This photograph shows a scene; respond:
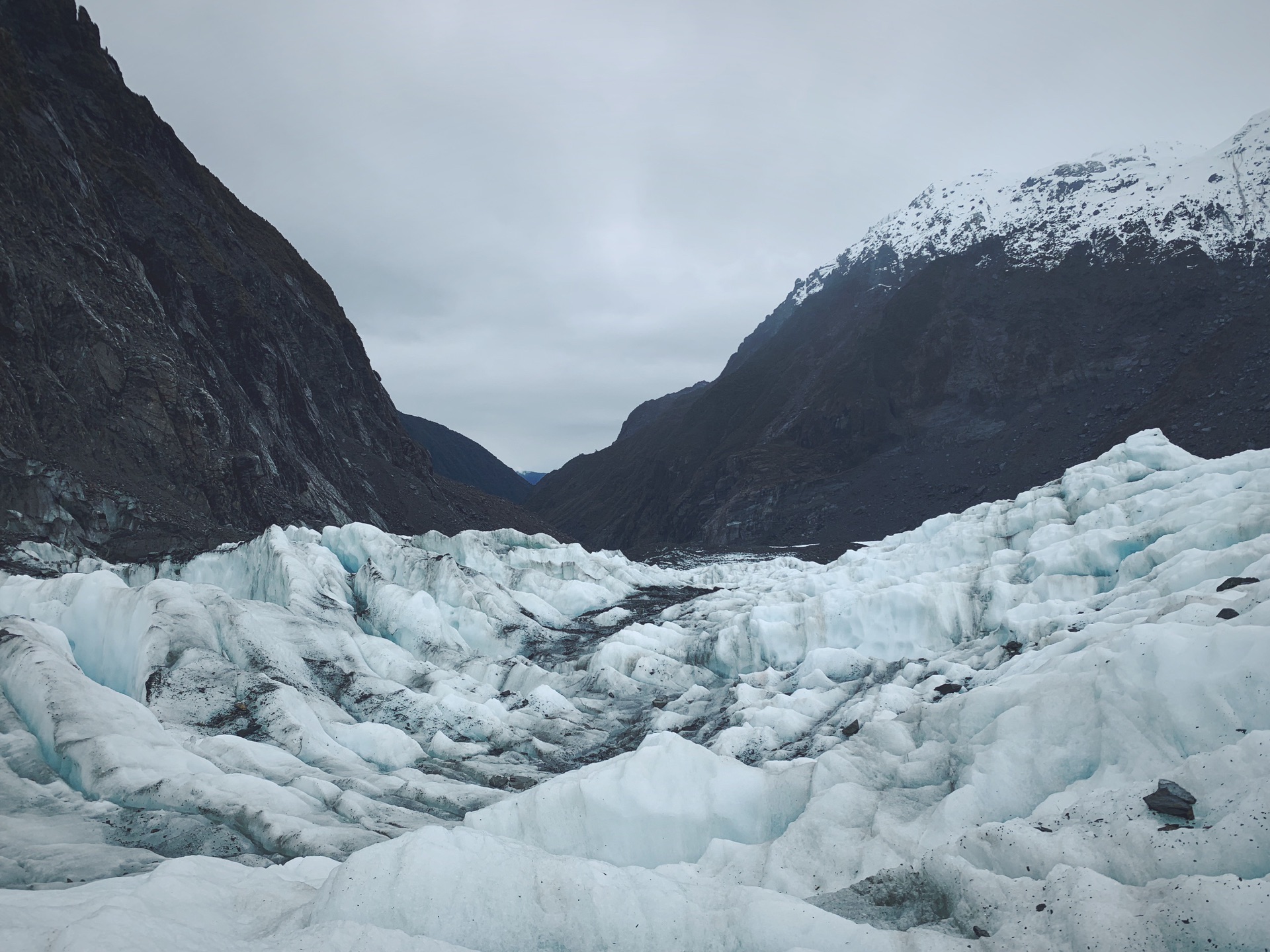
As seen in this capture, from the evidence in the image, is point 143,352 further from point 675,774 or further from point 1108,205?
point 1108,205

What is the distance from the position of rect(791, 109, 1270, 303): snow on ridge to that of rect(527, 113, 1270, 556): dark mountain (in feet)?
1.22

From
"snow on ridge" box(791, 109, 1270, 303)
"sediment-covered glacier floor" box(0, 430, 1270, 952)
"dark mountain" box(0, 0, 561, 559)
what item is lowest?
"sediment-covered glacier floor" box(0, 430, 1270, 952)

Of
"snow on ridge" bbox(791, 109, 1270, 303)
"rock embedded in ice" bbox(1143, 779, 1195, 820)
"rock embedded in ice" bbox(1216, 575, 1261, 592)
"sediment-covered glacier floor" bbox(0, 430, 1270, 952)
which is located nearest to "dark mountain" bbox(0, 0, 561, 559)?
"sediment-covered glacier floor" bbox(0, 430, 1270, 952)

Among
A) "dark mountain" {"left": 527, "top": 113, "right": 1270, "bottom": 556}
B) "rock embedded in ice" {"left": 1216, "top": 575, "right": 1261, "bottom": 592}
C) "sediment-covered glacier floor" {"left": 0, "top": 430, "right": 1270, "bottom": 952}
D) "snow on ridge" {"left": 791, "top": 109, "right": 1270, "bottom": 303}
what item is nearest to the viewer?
"sediment-covered glacier floor" {"left": 0, "top": 430, "right": 1270, "bottom": 952}

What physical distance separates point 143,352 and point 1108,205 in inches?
5179

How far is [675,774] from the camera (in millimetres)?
11398

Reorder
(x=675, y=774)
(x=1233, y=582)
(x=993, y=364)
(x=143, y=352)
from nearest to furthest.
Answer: (x=675, y=774) < (x=1233, y=582) < (x=143, y=352) < (x=993, y=364)

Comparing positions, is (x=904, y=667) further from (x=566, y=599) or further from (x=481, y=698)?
(x=566, y=599)

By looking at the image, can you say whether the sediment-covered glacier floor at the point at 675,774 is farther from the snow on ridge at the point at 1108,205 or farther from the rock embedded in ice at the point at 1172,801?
the snow on ridge at the point at 1108,205

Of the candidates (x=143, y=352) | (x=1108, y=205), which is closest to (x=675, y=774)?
(x=143, y=352)

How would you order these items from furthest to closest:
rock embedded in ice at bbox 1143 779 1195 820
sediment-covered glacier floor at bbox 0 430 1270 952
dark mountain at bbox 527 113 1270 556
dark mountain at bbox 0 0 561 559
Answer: dark mountain at bbox 527 113 1270 556 → dark mountain at bbox 0 0 561 559 → rock embedded in ice at bbox 1143 779 1195 820 → sediment-covered glacier floor at bbox 0 430 1270 952

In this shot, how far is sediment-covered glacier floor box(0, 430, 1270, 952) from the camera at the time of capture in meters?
6.53

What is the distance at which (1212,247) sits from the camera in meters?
89.9

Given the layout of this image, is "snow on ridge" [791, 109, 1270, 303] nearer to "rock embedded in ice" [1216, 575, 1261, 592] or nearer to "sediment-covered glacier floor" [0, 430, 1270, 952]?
"sediment-covered glacier floor" [0, 430, 1270, 952]
